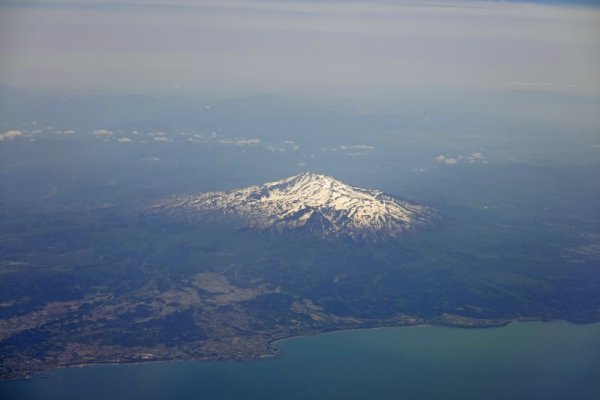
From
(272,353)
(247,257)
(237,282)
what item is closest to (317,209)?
(247,257)

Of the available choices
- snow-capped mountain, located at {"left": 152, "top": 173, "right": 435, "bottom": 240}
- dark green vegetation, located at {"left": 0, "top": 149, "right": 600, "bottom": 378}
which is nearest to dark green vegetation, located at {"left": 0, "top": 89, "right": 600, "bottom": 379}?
dark green vegetation, located at {"left": 0, "top": 149, "right": 600, "bottom": 378}

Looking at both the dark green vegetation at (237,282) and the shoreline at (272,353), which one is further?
the dark green vegetation at (237,282)

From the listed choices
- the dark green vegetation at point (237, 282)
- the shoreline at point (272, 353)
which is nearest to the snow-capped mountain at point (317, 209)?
the dark green vegetation at point (237, 282)

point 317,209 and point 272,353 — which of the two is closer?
point 272,353

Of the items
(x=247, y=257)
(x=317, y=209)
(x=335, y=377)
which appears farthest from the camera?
(x=317, y=209)

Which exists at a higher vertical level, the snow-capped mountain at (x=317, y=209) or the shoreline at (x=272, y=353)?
the snow-capped mountain at (x=317, y=209)

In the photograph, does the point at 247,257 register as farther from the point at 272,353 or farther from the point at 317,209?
the point at 272,353

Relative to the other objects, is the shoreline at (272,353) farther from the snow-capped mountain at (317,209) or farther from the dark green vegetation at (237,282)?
the snow-capped mountain at (317,209)

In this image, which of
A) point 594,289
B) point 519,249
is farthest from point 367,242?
point 594,289
